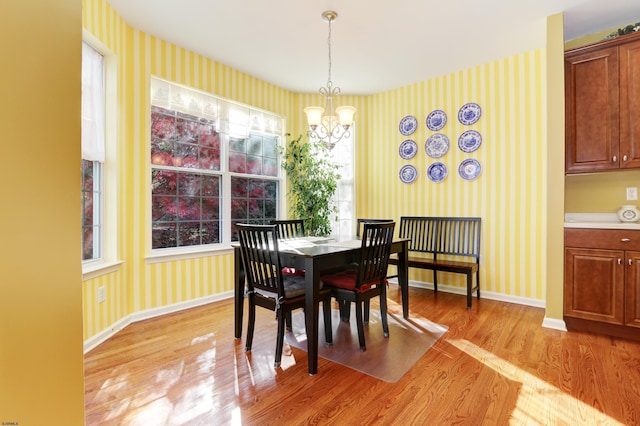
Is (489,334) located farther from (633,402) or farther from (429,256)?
(429,256)

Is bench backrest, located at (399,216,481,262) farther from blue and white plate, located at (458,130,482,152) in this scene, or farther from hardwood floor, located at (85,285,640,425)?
hardwood floor, located at (85,285,640,425)

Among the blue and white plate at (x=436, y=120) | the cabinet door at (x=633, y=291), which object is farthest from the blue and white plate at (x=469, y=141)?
the cabinet door at (x=633, y=291)

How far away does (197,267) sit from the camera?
11.9 feet

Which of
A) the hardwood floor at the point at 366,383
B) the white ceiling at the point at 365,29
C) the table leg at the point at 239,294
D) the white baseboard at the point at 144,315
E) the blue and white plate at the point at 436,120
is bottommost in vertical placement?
the hardwood floor at the point at 366,383

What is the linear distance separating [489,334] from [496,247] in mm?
1404

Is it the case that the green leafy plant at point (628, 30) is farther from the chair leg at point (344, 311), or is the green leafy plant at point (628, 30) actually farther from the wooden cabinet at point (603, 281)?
the chair leg at point (344, 311)

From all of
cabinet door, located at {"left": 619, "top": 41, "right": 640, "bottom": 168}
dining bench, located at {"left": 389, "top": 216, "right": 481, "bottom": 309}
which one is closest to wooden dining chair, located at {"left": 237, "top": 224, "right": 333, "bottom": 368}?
dining bench, located at {"left": 389, "top": 216, "right": 481, "bottom": 309}

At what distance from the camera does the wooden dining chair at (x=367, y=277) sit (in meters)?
2.46

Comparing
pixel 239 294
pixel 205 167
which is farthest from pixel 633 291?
pixel 205 167

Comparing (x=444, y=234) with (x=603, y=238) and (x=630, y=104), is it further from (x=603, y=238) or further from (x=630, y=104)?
(x=630, y=104)

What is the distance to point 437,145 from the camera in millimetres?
4230

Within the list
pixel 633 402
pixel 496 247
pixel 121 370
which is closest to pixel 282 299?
pixel 121 370

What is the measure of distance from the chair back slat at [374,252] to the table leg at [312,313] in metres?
0.43

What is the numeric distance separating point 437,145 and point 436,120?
33 cm
